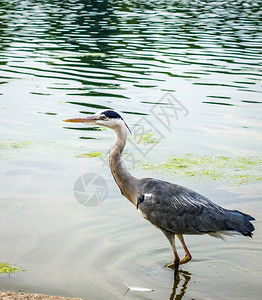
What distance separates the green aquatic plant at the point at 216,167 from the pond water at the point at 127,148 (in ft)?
0.16

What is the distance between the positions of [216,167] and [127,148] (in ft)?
6.36

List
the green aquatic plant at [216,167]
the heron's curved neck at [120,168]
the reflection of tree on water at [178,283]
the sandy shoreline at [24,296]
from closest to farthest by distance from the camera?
the sandy shoreline at [24,296]
the reflection of tree on water at [178,283]
the heron's curved neck at [120,168]
the green aquatic plant at [216,167]

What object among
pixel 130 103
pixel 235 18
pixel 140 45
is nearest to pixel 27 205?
pixel 130 103

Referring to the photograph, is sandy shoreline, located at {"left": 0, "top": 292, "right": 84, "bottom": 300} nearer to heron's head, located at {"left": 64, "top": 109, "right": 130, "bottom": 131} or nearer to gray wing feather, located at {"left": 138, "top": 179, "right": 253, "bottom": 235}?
gray wing feather, located at {"left": 138, "top": 179, "right": 253, "bottom": 235}

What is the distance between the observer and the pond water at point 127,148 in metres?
6.74

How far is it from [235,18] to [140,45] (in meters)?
11.0

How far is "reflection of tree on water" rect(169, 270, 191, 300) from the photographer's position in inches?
249

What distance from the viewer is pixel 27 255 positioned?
7.04 m

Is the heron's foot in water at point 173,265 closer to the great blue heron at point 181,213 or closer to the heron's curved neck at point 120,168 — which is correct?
the great blue heron at point 181,213

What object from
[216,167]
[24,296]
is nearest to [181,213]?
[24,296]

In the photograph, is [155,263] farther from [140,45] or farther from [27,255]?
[140,45]

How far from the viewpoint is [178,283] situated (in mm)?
6637

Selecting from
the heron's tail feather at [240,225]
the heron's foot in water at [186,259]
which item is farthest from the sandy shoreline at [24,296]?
the heron's tail feather at [240,225]

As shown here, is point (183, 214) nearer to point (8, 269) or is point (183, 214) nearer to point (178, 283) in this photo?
point (178, 283)
